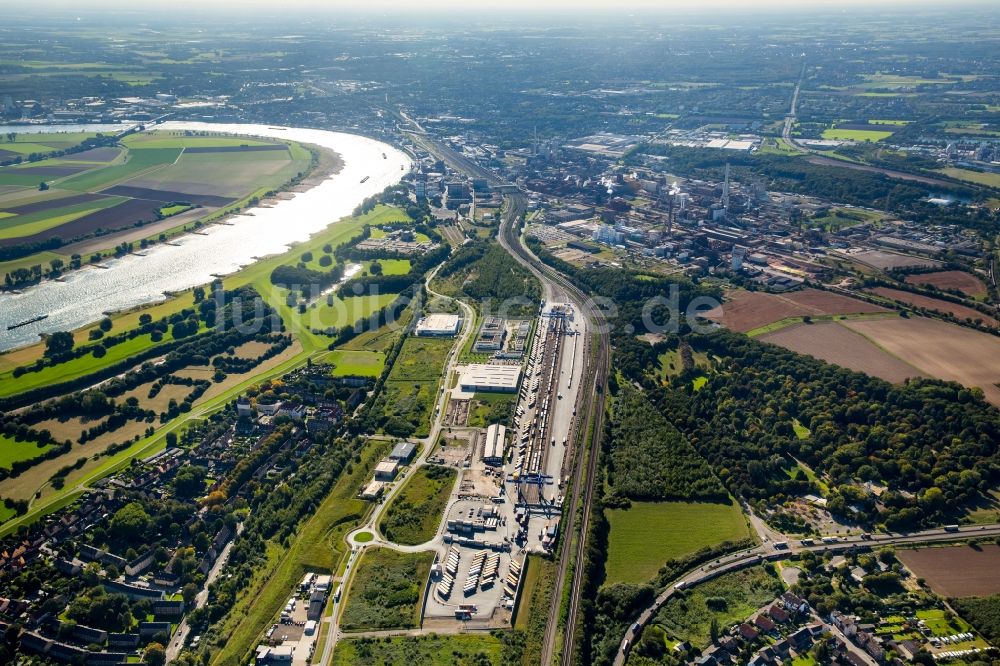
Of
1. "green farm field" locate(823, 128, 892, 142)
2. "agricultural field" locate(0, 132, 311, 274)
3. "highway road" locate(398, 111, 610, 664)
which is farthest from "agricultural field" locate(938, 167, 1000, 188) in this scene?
"agricultural field" locate(0, 132, 311, 274)

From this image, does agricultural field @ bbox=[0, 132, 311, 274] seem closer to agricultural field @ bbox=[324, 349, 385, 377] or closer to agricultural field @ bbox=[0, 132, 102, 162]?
agricultural field @ bbox=[0, 132, 102, 162]

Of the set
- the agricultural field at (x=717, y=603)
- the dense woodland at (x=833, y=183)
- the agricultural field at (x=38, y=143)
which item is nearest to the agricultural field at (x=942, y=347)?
the agricultural field at (x=717, y=603)

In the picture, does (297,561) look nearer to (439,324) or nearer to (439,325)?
(439,325)

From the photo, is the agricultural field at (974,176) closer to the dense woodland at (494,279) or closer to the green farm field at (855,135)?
the green farm field at (855,135)

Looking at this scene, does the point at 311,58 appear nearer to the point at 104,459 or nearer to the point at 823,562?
the point at 104,459

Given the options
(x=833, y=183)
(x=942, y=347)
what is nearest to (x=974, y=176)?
(x=833, y=183)
